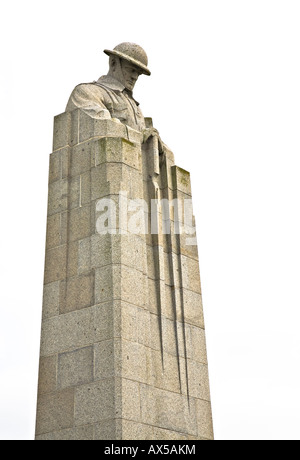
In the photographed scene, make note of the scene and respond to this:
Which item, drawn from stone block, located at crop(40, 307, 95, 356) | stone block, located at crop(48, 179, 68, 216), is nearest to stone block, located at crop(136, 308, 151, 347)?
stone block, located at crop(40, 307, 95, 356)

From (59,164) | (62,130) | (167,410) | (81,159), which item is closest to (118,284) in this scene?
(167,410)

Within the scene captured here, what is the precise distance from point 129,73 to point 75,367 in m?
7.46

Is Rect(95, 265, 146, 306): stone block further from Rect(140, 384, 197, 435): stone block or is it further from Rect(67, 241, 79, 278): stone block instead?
Rect(140, 384, 197, 435): stone block

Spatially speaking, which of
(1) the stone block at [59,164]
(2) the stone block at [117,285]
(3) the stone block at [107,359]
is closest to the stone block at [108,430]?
(3) the stone block at [107,359]

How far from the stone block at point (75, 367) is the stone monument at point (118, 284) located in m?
0.02

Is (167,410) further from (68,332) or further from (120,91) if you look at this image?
(120,91)

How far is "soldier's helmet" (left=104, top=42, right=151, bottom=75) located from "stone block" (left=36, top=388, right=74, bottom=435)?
7.96 meters

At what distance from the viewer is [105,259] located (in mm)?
14000

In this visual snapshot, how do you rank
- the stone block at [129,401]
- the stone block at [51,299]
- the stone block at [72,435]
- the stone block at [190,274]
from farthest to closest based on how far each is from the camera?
the stone block at [190,274] < the stone block at [51,299] < the stone block at [72,435] < the stone block at [129,401]

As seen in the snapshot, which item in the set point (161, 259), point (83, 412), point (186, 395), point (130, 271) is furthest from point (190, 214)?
point (83, 412)

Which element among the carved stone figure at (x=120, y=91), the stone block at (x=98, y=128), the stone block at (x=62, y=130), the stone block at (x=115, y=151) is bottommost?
the stone block at (x=115, y=151)

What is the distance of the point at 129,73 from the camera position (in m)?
17.4

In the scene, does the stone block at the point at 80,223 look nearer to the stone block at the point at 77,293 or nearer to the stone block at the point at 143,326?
the stone block at the point at 77,293

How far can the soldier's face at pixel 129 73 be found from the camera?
17.3m
